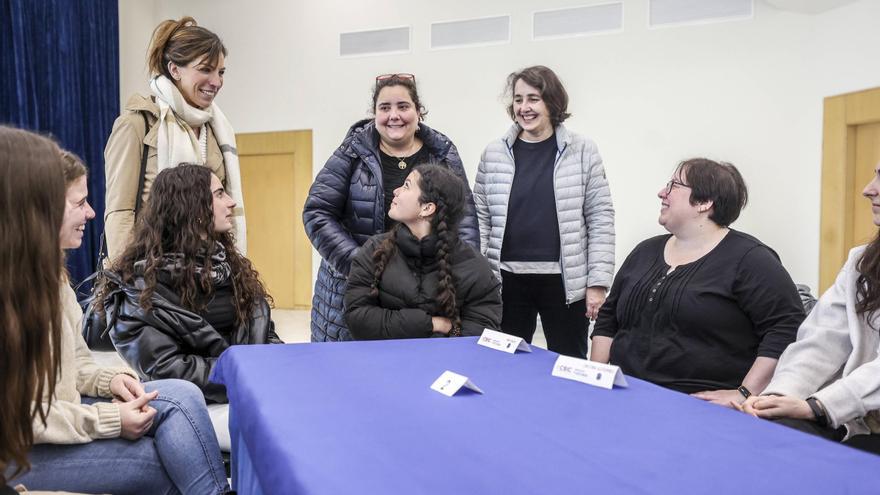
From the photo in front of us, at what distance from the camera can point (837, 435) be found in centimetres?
138

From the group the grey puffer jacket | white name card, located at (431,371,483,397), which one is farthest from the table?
the grey puffer jacket

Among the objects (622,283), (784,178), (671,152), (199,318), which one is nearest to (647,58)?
(671,152)

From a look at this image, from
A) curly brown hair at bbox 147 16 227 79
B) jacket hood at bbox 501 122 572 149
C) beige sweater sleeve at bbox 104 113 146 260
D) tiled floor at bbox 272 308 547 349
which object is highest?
curly brown hair at bbox 147 16 227 79

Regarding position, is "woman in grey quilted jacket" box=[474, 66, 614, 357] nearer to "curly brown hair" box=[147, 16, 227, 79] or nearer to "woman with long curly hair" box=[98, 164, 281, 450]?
"woman with long curly hair" box=[98, 164, 281, 450]

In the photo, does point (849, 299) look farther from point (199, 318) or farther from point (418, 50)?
point (418, 50)

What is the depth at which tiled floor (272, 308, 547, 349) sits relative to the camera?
521 centimetres

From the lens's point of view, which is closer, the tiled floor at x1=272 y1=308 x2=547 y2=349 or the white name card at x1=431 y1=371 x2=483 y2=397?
the white name card at x1=431 y1=371 x2=483 y2=397

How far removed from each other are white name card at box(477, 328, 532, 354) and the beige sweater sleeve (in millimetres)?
1262

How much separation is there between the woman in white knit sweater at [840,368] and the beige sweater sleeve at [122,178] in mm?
1890

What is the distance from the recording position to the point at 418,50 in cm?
572

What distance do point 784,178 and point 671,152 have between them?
81cm

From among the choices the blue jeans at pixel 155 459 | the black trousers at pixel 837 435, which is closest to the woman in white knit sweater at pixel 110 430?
the blue jeans at pixel 155 459

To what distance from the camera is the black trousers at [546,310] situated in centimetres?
250

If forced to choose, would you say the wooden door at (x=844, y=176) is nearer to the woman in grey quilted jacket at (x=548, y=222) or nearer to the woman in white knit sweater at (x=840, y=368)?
the woman in grey quilted jacket at (x=548, y=222)
